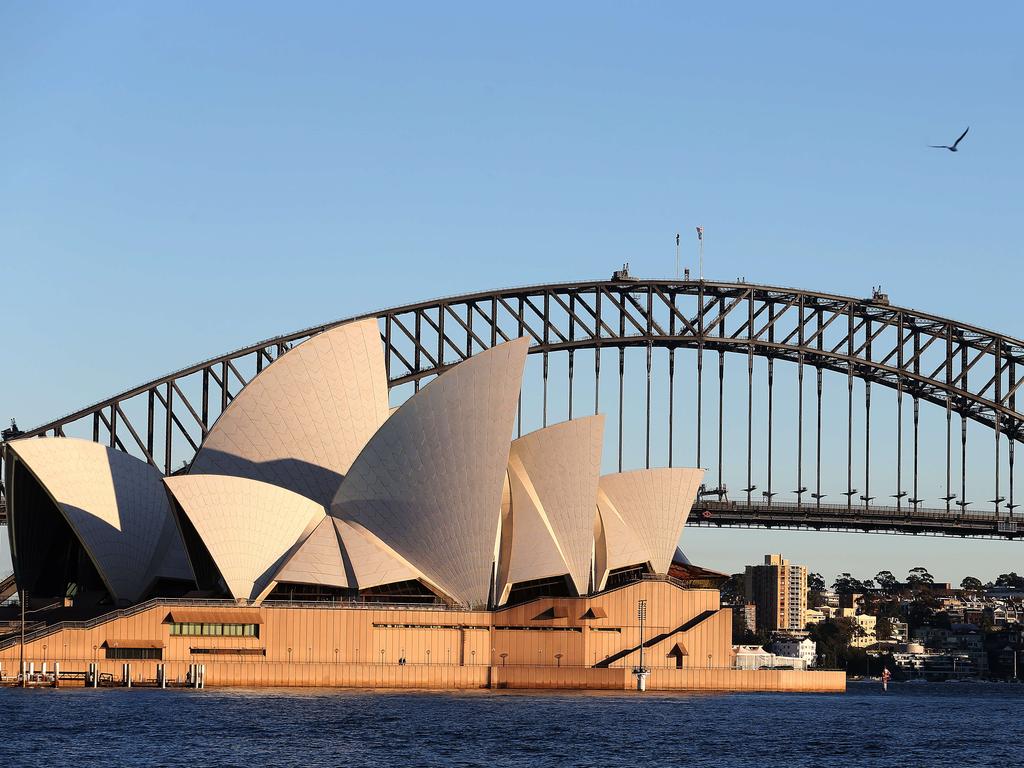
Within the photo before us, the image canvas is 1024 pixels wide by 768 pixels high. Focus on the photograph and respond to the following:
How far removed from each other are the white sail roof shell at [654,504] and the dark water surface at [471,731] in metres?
8.98

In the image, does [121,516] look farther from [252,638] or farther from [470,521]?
[470,521]

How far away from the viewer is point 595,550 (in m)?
84.8

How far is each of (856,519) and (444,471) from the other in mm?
Result: 28798

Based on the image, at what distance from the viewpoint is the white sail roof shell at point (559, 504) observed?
8144cm

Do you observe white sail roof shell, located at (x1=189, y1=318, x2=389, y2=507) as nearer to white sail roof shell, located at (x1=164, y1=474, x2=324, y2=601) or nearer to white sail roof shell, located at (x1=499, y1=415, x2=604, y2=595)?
white sail roof shell, located at (x1=164, y1=474, x2=324, y2=601)

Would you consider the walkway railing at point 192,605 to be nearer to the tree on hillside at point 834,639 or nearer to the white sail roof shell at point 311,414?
the white sail roof shell at point 311,414

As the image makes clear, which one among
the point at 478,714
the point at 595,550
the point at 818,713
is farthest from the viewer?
the point at 595,550

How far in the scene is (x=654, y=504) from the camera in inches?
3376

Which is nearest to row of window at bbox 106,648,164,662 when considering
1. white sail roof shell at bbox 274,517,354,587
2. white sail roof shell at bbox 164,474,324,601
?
white sail roof shell at bbox 164,474,324,601

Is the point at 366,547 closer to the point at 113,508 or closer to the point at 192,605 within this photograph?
the point at 192,605

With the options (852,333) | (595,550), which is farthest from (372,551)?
(852,333)

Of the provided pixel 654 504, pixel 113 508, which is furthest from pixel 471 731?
pixel 113 508

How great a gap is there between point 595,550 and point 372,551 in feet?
36.4

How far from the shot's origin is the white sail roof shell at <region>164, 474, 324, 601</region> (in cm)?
7681
